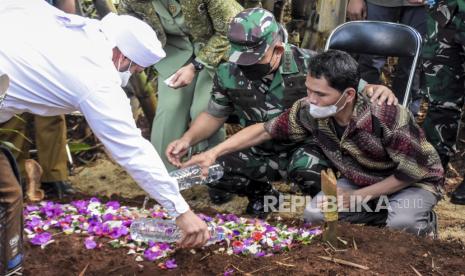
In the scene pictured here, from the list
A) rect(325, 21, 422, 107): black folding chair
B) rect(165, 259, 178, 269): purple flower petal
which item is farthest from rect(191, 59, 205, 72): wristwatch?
rect(165, 259, 178, 269): purple flower petal

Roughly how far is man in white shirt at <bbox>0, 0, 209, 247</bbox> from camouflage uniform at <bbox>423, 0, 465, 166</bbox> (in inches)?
101

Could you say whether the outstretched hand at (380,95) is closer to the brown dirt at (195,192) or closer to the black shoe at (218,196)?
the brown dirt at (195,192)

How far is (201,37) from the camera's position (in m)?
5.34

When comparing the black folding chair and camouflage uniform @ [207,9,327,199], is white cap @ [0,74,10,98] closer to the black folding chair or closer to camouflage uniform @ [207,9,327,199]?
→ camouflage uniform @ [207,9,327,199]

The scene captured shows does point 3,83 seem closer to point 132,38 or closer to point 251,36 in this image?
point 132,38

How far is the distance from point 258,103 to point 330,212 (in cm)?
150

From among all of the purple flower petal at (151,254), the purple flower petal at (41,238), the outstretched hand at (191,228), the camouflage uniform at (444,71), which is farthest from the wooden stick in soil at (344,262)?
the camouflage uniform at (444,71)

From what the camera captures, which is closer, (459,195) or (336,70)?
(336,70)

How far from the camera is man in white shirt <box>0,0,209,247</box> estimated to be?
3109 millimetres

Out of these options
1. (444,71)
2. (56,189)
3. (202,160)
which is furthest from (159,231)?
(444,71)

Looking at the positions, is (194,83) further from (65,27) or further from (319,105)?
(65,27)

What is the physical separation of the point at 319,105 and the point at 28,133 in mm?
3093

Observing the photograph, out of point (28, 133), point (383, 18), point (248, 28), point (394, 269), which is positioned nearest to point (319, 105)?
point (248, 28)

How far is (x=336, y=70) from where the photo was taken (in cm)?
412
